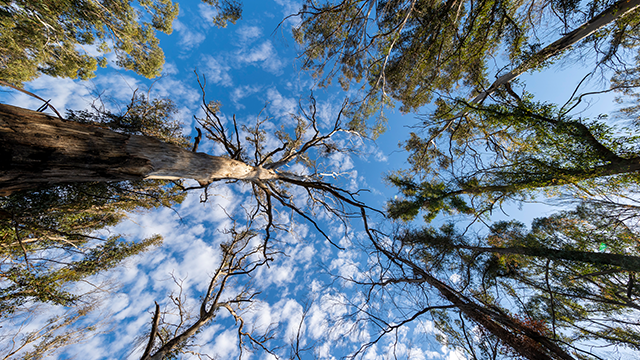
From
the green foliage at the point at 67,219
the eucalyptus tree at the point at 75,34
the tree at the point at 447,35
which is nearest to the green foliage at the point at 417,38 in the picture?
the tree at the point at 447,35

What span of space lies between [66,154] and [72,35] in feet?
20.4

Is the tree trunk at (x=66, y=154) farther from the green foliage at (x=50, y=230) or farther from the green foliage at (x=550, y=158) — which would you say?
the green foliage at (x=550, y=158)

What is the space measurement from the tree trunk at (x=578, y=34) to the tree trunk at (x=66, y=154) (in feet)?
18.4

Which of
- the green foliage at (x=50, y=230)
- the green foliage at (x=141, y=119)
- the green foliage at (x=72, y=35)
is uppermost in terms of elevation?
the green foliage at (x=72, y=35)

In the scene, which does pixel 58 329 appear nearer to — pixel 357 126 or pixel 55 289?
pixel 55 289

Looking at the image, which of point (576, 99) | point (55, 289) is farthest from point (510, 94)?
point (55, 289)

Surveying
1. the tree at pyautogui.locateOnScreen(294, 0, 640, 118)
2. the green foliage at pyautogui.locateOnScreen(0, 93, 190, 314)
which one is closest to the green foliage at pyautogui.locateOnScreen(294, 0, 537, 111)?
the tree at pyautogui.locateOnScreen(294, 0, 640, 118)

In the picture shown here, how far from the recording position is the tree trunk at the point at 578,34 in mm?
2662

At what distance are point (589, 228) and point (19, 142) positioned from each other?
7921 millimetres

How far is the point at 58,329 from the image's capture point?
4.89 m

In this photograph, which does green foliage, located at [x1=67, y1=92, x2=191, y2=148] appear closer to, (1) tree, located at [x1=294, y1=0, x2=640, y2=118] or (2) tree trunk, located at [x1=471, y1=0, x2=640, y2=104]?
(1) tree, located at [x1=294, y1=0, x2=640, y2=118]

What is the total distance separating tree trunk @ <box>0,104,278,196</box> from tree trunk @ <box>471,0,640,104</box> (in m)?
5.60

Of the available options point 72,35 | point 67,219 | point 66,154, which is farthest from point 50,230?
point 72,35

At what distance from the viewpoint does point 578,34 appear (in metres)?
3.06
